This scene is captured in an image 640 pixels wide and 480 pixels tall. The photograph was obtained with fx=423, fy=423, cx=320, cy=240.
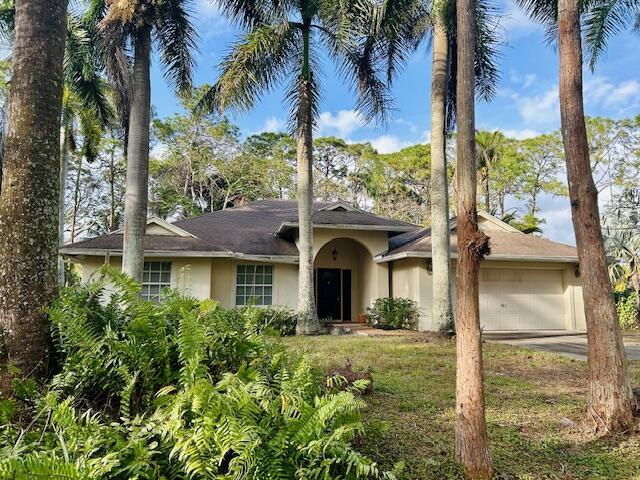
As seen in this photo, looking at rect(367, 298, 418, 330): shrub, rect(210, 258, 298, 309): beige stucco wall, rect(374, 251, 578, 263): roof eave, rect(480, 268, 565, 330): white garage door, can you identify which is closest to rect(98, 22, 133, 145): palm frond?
rect(210, 258, 298, 309): beige stucco wall

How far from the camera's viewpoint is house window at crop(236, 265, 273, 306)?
15383 millimetres

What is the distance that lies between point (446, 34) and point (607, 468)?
1198 cm

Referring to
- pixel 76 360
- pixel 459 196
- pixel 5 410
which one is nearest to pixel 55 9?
pixel 76 360

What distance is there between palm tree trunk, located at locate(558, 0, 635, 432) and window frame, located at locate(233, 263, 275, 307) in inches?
458

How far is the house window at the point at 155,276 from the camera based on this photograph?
562 inches

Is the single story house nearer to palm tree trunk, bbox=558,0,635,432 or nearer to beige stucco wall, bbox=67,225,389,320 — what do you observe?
beige stucco wall, bbox=67,225,389,320

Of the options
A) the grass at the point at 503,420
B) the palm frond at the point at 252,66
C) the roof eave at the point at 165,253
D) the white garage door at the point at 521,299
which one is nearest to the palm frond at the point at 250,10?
the palm frond at the point at 252,66

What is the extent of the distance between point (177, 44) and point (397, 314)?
11302 mm

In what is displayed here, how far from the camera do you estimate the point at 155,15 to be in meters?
11.6

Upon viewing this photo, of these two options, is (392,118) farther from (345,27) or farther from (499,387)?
(499,387)

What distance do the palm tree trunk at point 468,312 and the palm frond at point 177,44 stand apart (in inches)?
455

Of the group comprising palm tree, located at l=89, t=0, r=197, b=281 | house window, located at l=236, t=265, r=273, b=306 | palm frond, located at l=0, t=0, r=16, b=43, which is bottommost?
house window, located at l=236, t=265, r=273, b=306

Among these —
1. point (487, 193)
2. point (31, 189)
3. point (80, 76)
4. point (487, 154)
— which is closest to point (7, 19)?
point (80, 76)

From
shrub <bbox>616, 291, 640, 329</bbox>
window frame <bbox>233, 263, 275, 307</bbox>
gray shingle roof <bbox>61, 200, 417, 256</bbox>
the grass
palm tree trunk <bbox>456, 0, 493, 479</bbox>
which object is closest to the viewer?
palm tree trunk <bbox>456, 0, 493, 479</bbox>
